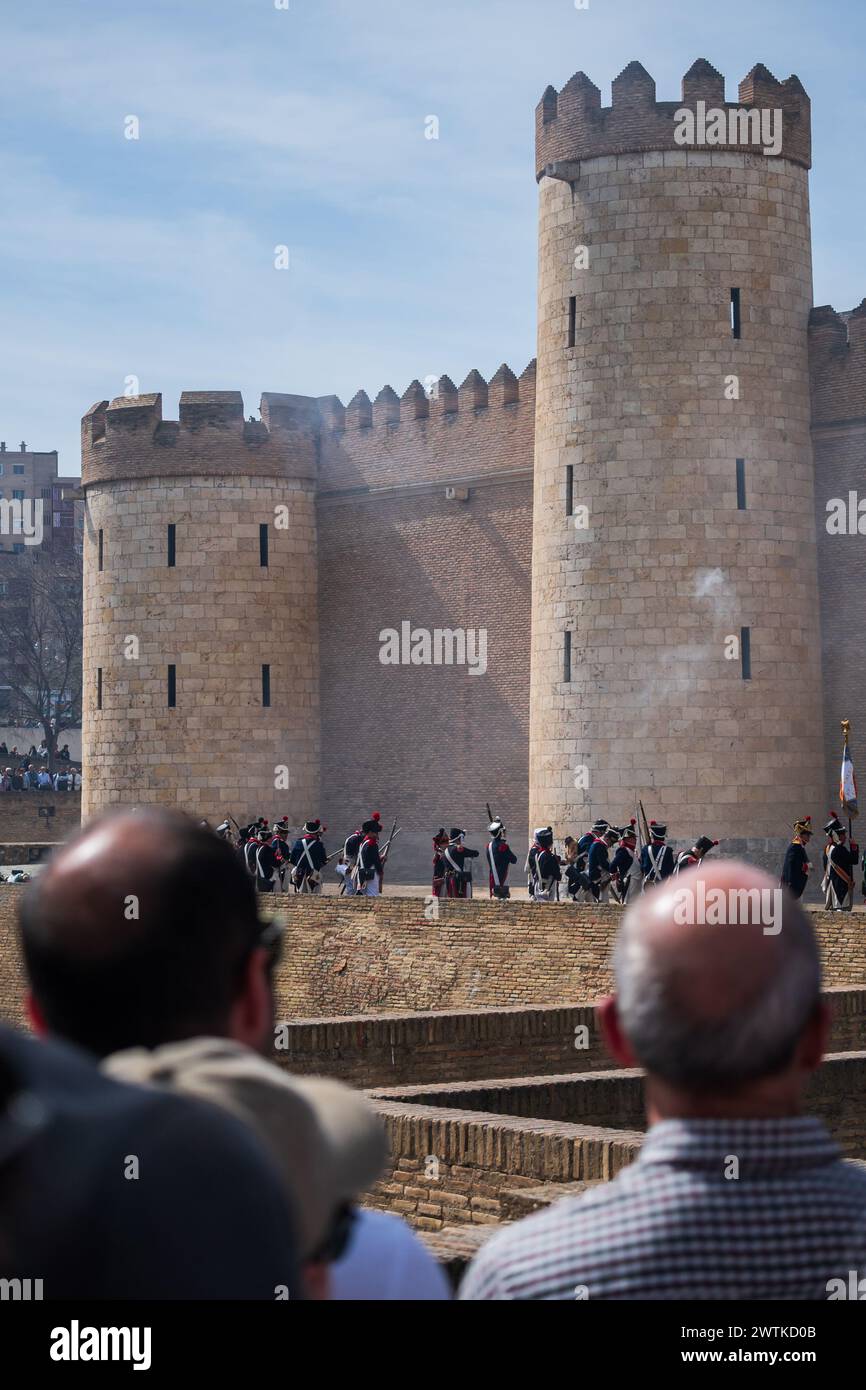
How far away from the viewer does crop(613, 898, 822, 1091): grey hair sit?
287 centimetres

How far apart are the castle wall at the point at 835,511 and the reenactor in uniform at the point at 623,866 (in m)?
4.92

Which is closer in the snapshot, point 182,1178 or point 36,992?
point 182,1178

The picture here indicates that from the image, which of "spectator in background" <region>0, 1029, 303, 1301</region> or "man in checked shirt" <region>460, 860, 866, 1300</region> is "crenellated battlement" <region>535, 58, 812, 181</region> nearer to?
"man in checked shirt" <region>460, 860, 866, 1300</region>

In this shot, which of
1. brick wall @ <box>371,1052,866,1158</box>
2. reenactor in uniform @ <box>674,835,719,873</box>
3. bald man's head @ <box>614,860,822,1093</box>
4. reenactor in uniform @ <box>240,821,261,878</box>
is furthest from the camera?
reenactor in uniform @ <box>240,821,261,878</box>

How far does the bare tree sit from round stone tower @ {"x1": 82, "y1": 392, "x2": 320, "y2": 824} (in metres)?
26.3

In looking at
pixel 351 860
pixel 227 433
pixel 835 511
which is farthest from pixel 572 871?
pixel 227 433

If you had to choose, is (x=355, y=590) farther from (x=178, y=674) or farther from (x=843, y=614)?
(x=843, y=614)

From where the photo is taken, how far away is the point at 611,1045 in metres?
3.14

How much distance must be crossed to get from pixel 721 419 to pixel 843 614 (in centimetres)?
332

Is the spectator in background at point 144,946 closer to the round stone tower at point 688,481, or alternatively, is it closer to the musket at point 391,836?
the round stone tower at point 688,481

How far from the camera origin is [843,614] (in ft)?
98.3

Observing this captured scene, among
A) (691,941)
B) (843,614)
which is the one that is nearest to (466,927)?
(843,614)

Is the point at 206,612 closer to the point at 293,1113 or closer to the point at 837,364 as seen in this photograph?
the point at 837,364

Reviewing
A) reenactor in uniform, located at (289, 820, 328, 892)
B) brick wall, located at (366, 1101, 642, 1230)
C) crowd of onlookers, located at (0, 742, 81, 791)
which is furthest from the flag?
crowd of onlookers, located at (0, 742, 81, 791)
